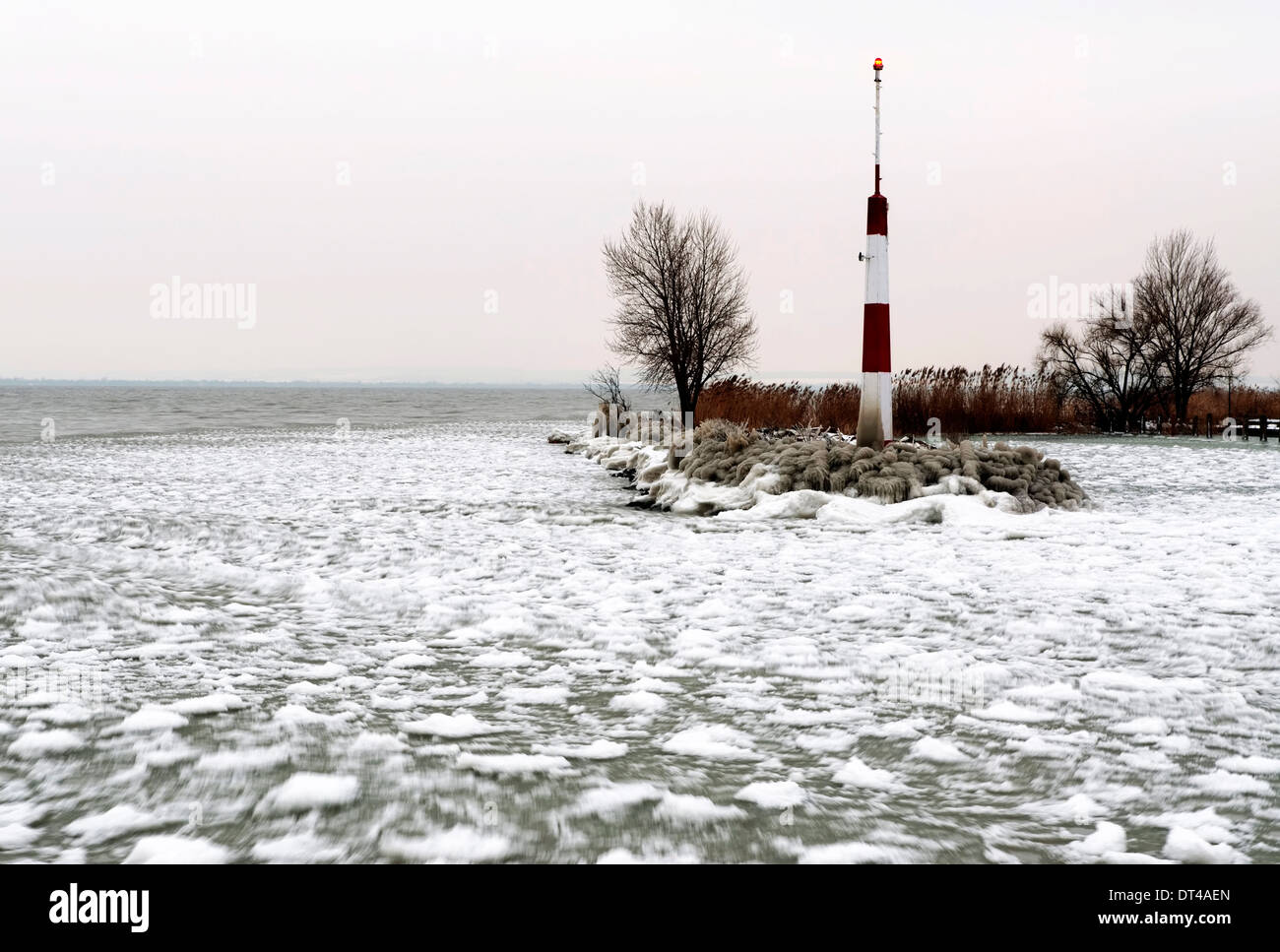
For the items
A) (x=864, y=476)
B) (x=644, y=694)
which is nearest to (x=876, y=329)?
(x=864, y=476)

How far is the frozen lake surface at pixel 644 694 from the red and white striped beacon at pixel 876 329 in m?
4.27

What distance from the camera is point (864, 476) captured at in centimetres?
1127

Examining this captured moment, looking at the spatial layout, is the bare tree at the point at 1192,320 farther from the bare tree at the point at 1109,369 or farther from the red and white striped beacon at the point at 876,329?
the red and white striped beacon at the point at 876,329

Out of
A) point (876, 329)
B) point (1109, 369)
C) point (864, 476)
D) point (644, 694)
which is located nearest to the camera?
point (644, 694)

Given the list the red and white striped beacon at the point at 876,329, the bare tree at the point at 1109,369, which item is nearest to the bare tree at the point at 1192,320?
the bare tree at the point at 1109,369

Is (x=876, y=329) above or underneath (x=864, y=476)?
above

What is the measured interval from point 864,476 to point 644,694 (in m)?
7.67

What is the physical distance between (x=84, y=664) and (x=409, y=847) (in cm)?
303

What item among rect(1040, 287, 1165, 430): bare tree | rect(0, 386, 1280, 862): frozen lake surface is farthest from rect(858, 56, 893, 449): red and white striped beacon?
rect(1040, 287, 1165, 430): bare tree

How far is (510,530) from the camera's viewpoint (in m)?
9.77

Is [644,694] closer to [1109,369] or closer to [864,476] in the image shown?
[864,476]

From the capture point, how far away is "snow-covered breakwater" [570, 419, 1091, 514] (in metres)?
11.0

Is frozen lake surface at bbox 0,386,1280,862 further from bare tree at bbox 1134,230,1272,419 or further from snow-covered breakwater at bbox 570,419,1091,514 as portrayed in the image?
bare tree at bbox 1134,230,1272,419
